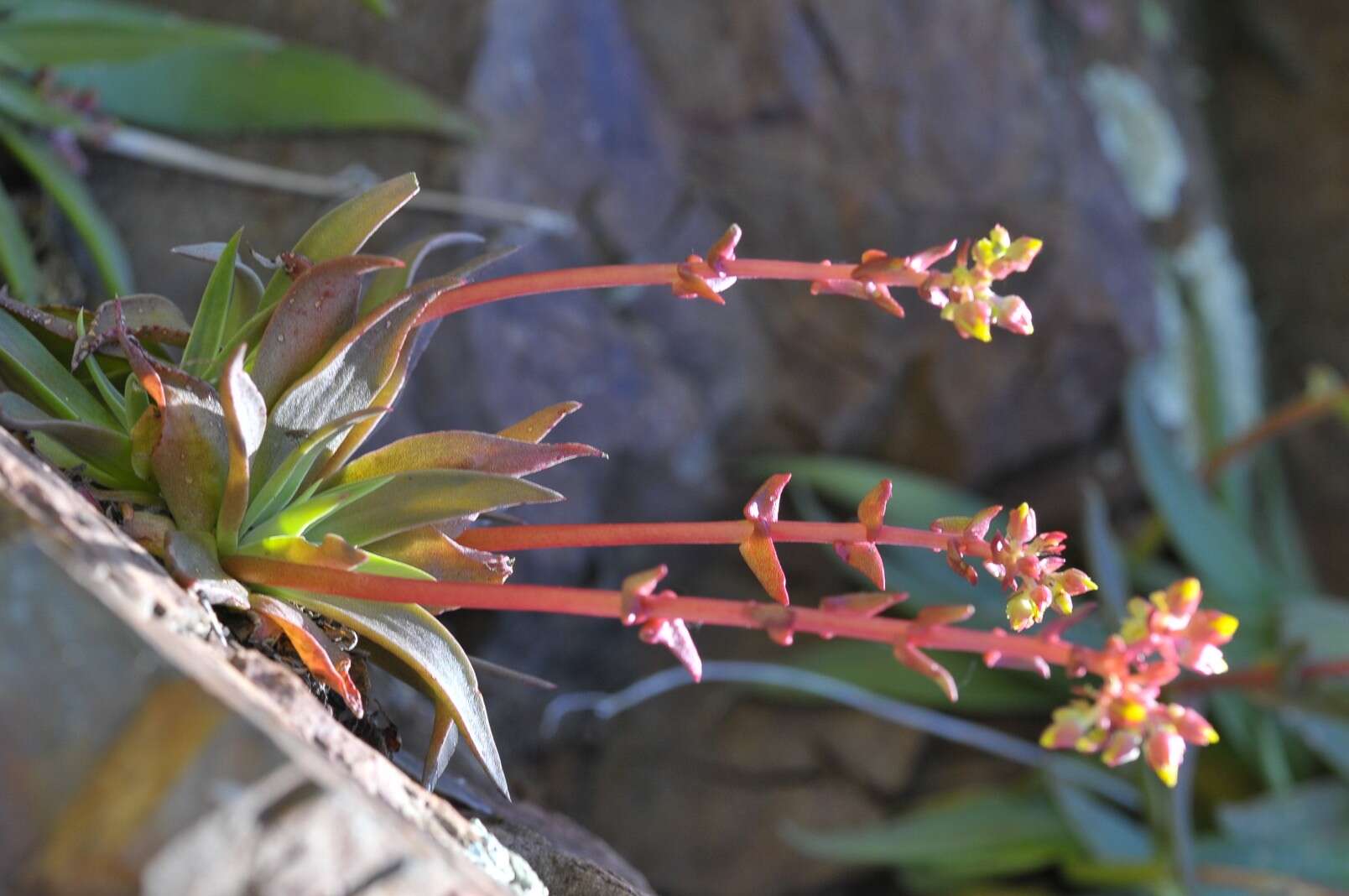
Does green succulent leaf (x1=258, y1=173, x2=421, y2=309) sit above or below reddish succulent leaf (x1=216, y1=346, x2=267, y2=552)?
above

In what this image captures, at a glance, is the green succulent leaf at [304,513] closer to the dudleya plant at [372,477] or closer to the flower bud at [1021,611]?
the dudleya plant at [372,477]

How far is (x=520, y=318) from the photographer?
1465 millimetres

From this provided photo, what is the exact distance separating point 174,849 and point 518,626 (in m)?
1.16

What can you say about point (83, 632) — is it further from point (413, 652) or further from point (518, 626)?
point (518, 626)

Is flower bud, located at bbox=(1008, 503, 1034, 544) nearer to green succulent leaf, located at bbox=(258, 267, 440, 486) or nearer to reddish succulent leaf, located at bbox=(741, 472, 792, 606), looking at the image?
reddish succulent leaf, located at bbox=(741, 472, 792, 606)

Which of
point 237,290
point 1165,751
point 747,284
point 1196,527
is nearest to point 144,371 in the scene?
point 237,290

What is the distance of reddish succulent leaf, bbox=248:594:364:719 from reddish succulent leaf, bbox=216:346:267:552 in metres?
0.04

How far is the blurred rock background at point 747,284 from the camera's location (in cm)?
144

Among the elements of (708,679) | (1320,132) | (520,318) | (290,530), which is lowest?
(708,679)

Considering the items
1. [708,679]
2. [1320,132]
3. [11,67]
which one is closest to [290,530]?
[11,67]

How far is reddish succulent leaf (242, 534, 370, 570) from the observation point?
1.92 feet

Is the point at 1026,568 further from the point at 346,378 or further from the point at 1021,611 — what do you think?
the point at 346,378

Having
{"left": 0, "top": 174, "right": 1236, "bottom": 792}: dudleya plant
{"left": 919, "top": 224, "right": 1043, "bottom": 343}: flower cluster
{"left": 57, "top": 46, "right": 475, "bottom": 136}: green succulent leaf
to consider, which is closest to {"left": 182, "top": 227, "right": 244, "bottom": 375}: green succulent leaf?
{"left": 0, "top": 174, "right": 1236, "bottom": 792}: dudleya plant

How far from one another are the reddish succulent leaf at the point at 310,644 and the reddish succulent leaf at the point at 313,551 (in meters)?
0.03
